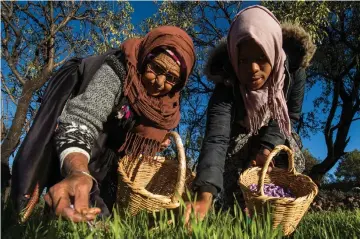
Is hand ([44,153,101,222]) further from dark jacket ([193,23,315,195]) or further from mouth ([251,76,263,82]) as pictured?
mouth ([251,76,263,82])

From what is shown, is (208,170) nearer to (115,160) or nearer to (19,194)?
(115,160)

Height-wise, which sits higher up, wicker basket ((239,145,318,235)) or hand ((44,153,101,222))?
wicker basket ((239,145,318,235))

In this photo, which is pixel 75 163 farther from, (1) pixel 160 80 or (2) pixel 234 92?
(2) pixel 234 92

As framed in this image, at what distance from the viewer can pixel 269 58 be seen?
2.76 meters

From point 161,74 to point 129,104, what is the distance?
28cm

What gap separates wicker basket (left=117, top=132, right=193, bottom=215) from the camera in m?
2.18

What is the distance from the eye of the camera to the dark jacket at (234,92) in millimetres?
2816

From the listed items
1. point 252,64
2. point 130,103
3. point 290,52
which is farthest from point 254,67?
point 130,103

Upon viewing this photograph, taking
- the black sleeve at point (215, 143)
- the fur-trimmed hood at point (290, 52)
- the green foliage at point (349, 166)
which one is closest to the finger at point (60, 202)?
the black sleeve at point (215, 143)

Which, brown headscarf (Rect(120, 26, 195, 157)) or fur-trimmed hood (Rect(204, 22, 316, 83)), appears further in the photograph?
fur-trimmed hood (Rect(204, 22, 316, 83))

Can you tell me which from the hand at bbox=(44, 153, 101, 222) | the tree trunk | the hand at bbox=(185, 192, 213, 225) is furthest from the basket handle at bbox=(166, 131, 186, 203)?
the tree trunk

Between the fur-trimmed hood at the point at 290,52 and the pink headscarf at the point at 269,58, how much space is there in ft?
0.57

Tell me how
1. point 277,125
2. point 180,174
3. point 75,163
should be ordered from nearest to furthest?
point 75,163 < point 180,174 < point 277,125

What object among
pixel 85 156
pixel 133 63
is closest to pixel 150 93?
pixel 133 63
